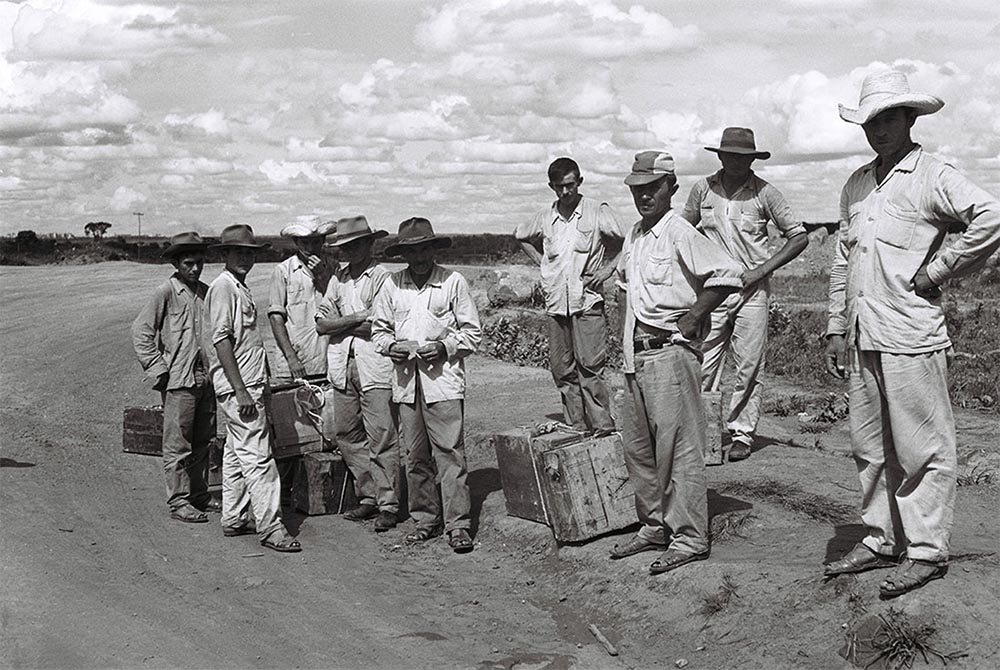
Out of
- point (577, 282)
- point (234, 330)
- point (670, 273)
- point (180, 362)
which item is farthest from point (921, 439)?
point (180, 362)

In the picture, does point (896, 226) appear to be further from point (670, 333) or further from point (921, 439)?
point (670, 333)

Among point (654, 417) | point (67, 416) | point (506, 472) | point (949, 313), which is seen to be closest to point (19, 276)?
point (67, 416)

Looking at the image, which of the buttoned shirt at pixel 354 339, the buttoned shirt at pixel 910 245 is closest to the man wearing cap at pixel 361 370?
the buttoned shirt at pixel 354 339

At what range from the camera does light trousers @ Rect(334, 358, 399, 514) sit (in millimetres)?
8133

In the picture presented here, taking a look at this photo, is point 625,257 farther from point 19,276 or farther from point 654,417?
point 19,276

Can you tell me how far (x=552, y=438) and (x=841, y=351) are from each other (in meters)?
2.42

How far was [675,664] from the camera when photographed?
18.6ft

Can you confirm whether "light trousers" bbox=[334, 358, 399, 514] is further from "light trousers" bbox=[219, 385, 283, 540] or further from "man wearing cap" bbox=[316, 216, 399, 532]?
"light trousers" bbox=[219, 385, 283, 540]

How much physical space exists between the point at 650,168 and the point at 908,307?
1.80m

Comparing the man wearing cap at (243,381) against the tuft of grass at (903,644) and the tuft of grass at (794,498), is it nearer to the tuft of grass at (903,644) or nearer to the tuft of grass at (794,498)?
the tuft of grass at (794,498)

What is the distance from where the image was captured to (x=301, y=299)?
8.78 meters

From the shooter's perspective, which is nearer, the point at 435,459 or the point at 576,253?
the point at 435,459

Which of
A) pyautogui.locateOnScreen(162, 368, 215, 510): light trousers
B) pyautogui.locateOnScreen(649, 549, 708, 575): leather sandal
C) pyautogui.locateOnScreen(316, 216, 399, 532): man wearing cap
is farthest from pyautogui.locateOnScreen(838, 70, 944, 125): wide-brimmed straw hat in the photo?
pyautogui.locateOnScreen(162, 368, 215, 510): light trousers

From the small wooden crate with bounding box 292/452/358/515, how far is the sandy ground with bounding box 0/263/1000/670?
8.3 inches
